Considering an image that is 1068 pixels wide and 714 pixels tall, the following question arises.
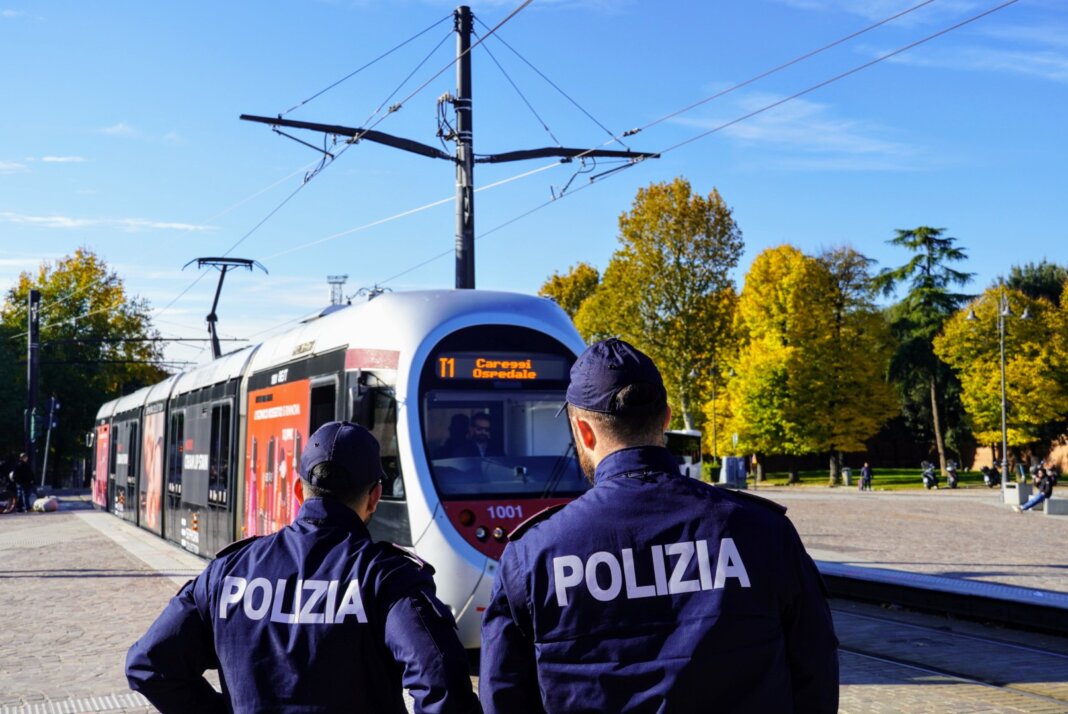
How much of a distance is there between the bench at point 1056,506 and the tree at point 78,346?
129ft

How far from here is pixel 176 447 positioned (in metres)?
20.6

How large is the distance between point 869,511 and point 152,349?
4169 cm

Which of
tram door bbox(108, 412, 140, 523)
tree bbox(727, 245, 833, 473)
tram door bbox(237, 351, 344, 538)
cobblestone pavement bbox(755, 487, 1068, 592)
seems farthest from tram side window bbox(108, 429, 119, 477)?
tree bbox(727, 245, 833, 473)

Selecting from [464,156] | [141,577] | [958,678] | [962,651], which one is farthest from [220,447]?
[958,678]

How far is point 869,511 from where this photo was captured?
111 ft

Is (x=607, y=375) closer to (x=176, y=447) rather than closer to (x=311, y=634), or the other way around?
(x=311, y=634)

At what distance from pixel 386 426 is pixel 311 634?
7.56 metres

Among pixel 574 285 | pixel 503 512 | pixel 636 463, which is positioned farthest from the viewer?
pixel 574 285

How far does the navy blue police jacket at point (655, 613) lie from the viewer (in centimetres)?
225

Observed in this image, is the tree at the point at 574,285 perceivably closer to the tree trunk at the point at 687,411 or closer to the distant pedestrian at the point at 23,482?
the tree trunk at the point at 687,411

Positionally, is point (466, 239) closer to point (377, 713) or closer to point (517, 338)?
point (517, 338)

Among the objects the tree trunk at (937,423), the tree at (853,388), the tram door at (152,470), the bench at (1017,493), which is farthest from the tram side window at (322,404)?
the tree trunk at (937,423)

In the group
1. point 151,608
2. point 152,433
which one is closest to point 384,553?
point 151,608

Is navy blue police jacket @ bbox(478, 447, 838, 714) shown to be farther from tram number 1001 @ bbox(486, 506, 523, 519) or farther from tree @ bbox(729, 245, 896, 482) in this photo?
tree @ bbox(729, 245, 896, 482)
